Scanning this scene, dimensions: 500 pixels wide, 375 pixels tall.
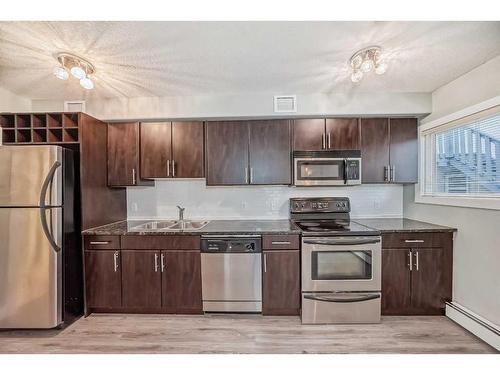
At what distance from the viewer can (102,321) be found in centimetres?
250

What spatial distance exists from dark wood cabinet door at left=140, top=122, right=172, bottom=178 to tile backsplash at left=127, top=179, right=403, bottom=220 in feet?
1.24

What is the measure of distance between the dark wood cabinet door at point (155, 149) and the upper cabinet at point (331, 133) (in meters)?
1.53

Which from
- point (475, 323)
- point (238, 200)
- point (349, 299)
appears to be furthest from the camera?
point (238, 200)

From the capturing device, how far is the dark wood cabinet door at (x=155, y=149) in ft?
9.64

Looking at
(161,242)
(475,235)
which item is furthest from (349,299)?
(161,242)

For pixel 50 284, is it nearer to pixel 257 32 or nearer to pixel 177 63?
pixel 177 63

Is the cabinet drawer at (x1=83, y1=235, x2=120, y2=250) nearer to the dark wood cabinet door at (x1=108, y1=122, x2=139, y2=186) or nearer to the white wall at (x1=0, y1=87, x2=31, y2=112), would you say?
the dark wood cabinet door at (x1=108, y1=122, x2=139, y2=186)

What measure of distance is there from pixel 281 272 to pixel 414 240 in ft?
4.47

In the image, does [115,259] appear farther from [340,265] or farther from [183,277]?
[340,265]

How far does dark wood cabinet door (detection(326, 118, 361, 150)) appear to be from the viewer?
9.48 feet

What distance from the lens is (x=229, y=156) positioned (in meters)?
2.92

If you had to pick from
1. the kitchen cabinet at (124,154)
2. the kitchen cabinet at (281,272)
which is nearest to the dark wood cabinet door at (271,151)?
the kitchen cabinet at (281,272)

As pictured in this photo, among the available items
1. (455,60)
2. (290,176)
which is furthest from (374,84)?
(290,176)
